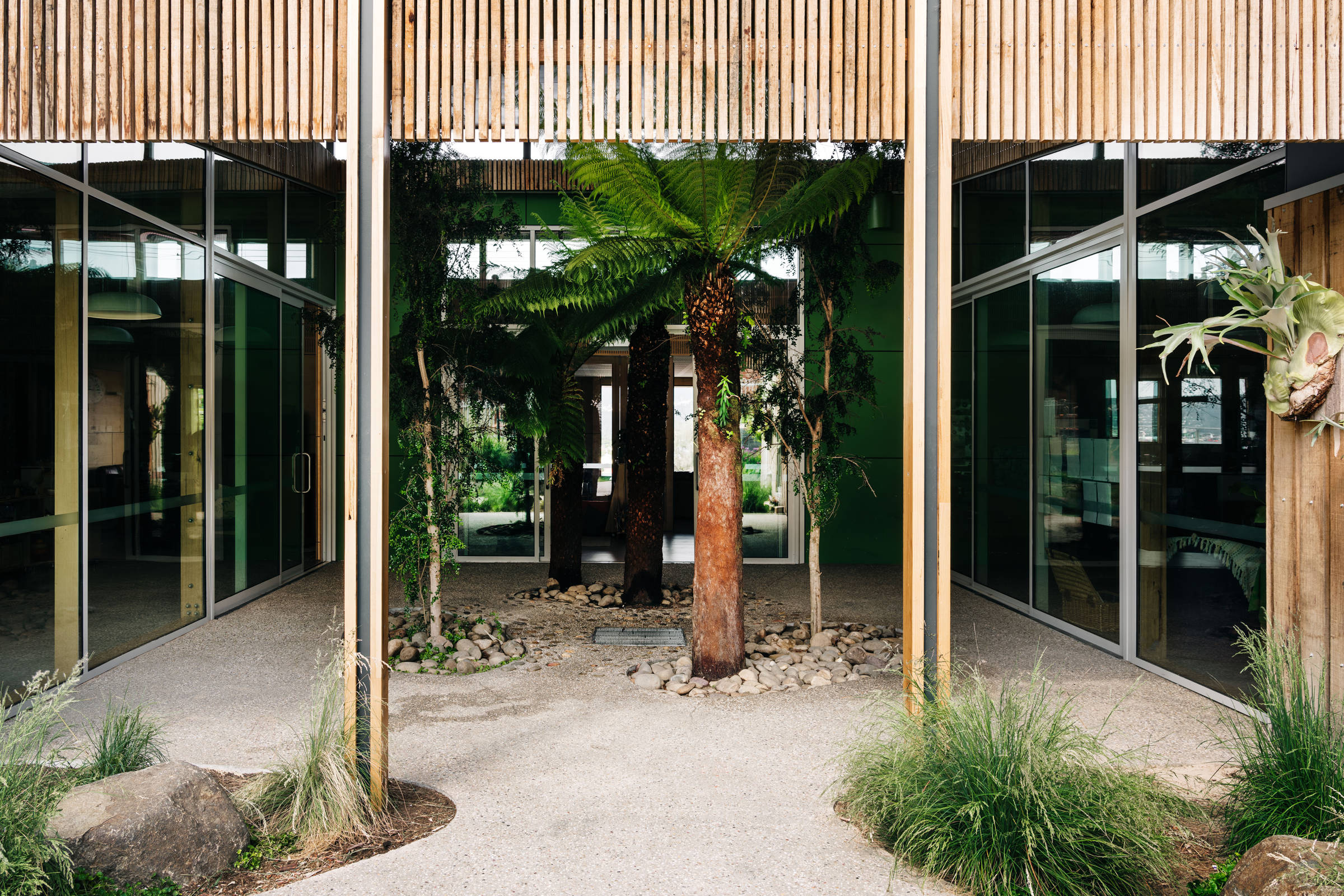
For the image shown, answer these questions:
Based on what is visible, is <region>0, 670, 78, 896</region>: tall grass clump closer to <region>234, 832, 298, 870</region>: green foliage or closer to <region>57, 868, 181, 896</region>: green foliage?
<region>57, 868, 181, 896</region>: green foliage

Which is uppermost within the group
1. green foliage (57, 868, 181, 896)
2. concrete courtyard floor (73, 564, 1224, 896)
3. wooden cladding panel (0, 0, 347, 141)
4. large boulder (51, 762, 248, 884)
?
wooden cladding panel (0, 0, 347, 141)

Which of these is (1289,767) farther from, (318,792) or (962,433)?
(962,433)

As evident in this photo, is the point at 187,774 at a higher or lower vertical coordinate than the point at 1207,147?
lower

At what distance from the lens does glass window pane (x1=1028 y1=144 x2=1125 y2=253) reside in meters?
5.89

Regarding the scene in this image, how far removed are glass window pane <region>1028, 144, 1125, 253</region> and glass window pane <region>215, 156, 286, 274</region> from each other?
6.25 metres

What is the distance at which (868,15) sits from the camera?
11.9 ft

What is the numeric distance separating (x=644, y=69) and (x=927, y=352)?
1.57 meters

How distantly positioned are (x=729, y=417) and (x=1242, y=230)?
2.88m

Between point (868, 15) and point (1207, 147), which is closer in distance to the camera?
point (868, 15)

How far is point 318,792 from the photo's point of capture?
314 centimetres

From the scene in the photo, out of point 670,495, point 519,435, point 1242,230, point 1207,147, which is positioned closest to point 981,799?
point 1242,230

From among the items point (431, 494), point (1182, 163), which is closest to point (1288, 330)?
point (1182, 163)

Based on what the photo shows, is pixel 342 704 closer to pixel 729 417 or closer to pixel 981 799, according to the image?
pixel 981 799

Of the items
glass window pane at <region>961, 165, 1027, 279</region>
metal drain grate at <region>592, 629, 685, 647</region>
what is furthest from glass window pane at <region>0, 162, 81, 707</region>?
glass window pane at <region>961, 165, 1027, 279</region>
